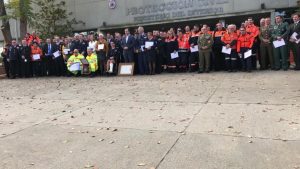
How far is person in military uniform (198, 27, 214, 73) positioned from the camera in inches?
624

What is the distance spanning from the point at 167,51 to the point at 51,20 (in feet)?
42.2

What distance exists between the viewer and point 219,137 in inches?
271

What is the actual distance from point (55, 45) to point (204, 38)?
306 inches

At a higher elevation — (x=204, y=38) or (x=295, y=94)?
(x=204, y=38)

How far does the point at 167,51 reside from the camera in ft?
56.4

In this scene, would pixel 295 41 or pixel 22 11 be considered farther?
pixel 22 11

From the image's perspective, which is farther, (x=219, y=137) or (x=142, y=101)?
(x=142, y=101)

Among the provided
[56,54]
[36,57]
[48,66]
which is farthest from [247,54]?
[36,57]

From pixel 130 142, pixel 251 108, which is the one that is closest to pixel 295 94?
pixel 251 108

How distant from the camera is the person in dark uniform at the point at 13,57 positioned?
20391 millimetres

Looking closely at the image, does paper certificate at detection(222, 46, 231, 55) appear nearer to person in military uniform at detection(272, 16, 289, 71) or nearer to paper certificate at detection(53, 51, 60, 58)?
person in military uniform at detection(272, 16, 289, 71)

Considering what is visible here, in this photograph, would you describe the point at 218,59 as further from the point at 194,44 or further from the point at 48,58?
the point at 48,58

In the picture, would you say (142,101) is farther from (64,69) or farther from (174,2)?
(174,2)

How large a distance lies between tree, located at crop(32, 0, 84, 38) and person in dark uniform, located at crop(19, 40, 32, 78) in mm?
6965
